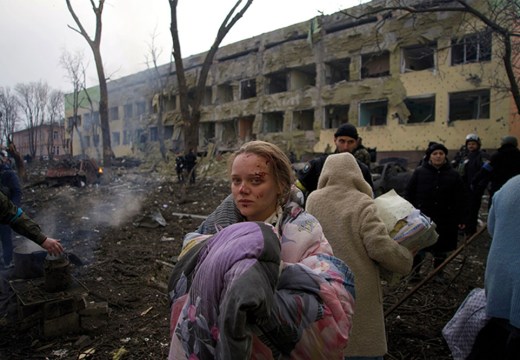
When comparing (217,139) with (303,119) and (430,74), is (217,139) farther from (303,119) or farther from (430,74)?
(430,74)

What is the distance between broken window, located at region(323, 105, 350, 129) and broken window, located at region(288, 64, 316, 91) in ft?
10.3

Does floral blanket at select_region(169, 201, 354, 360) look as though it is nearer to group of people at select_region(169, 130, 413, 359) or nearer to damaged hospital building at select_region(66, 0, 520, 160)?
group of people at select_region(169, 130, 413, 359)

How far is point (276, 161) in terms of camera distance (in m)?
1.38

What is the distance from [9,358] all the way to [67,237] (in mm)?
4337

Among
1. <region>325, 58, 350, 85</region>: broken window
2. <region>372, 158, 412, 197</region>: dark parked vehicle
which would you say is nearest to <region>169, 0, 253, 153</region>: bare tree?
<region>372, 158, 412, 197</region>: dark parked vehicle

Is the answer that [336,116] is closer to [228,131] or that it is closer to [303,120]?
[303,120]

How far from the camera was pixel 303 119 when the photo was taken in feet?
84.3

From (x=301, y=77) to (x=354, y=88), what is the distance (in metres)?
5.68

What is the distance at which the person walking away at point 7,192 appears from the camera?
16.1ft

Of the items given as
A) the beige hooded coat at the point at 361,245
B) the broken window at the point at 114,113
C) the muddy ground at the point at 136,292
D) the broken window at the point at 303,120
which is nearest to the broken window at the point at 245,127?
the broken window at the point at 303,120

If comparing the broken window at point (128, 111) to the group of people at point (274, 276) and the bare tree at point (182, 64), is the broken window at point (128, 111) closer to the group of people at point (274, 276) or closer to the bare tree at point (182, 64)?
the bare tree at point (182, 64)

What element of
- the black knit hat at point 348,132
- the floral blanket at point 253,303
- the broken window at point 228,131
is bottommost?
the floral blanket at point 253,303

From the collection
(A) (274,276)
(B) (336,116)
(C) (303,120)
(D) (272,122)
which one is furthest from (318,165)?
(D) (272,122)

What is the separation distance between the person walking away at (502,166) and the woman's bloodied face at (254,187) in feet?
18.3
